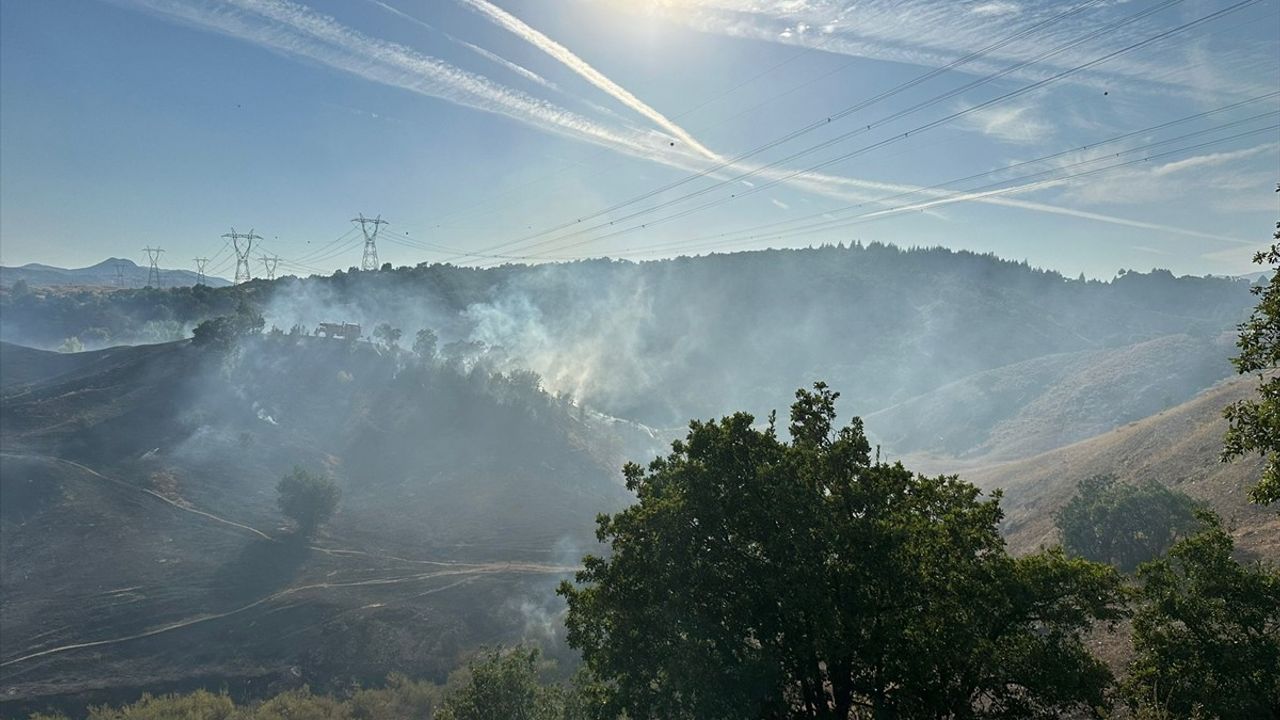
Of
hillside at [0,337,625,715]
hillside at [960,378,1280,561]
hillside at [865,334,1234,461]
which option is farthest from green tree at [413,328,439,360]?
hillside at [865,334,1234,461]

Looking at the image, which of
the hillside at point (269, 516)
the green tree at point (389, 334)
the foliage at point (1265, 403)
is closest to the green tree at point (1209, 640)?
the foliage at point (1265, 403)

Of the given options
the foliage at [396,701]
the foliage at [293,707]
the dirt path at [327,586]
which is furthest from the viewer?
the dirt path at [327,586]

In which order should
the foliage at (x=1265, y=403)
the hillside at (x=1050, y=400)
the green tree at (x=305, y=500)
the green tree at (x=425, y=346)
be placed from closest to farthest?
the foliage at (x=1265, y=403)
the green tree at (x=305, y=500)
the green tree at (x=425, y=346)
the hillside at (x=1050, y=400)

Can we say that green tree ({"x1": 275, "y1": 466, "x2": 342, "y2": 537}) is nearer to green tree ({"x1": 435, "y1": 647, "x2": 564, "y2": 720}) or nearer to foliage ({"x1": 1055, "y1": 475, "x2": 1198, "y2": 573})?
green tree ({"x1": 435, "y1": 647, "x2": 564, "y2": 720})

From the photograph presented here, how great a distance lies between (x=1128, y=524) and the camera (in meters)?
41.0

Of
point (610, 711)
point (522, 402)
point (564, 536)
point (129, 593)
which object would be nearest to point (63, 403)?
point (129, 593)

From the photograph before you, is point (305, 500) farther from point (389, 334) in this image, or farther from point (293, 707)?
point (389, 334)

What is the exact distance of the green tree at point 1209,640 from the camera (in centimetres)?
1402

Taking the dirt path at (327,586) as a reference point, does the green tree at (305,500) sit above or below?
above

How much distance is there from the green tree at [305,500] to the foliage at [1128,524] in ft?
234

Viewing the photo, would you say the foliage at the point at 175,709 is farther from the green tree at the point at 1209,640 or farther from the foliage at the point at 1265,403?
the foliage at the point at 1265,403

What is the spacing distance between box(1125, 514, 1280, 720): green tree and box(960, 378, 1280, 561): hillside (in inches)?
839

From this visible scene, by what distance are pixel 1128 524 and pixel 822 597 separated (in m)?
37.8

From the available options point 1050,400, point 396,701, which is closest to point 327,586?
point 396,701
